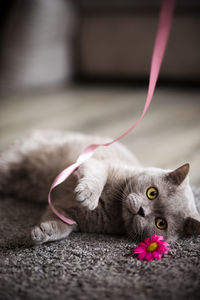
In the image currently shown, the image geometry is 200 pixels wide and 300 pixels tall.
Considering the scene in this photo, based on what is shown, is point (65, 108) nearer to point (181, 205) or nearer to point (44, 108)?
point (44, 108)

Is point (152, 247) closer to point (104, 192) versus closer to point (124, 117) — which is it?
point (104, 192)

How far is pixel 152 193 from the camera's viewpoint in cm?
115

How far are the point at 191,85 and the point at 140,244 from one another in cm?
235

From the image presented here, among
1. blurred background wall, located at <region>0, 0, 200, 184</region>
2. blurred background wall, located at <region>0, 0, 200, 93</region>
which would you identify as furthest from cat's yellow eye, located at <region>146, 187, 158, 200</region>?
blurred background wall, located at <region>0, 0, 200, 93</region>

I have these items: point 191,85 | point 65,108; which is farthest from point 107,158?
point 191,85

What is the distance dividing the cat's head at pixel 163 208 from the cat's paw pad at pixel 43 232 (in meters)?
0.23

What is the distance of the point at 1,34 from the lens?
10.2 feet

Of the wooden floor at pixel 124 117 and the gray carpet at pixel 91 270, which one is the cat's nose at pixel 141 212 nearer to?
the gray carpet at pixel 91 270

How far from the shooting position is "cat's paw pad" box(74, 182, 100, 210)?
108cm

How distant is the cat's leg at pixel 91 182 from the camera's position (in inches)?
42.8

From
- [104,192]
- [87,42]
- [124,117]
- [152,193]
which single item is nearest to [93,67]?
[87,42]

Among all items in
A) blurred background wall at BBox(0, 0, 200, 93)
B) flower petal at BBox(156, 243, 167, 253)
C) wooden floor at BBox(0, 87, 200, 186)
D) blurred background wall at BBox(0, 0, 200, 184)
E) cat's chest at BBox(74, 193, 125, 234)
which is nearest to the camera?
flower petal at BBox(156, 243, 167, 253)

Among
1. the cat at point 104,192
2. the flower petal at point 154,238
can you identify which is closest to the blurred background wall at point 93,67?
the cat at point 104,192

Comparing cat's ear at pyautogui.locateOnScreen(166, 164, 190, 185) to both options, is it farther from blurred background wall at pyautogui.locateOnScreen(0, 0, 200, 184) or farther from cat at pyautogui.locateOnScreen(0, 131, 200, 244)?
blurred background wall at pyautogui.locateOnScreen(0, 0, 200, 184)
